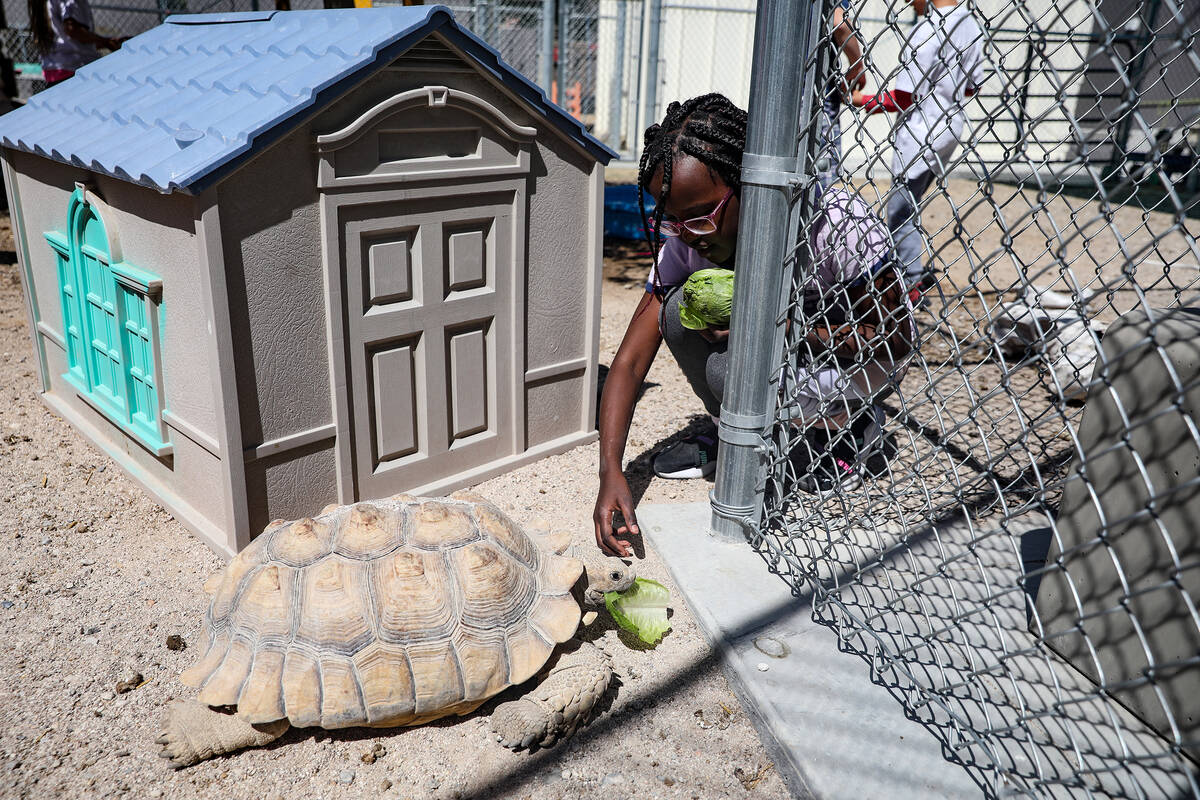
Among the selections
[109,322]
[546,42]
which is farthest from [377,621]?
[546,42]

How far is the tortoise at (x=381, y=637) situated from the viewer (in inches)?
84.1

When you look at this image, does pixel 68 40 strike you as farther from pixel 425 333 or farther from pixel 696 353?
pixel 696 353

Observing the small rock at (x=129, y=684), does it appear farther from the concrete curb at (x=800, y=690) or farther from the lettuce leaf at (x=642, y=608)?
the concrete curb at (x=800, y=690)

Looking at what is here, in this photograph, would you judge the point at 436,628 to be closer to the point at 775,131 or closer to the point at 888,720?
the point at 888,720

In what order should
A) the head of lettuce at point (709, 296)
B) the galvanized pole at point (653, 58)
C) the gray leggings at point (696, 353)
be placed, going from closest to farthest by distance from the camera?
the head of lettuce at point (709, 296), the gray leggings at point (696, 353), the galvanized pole at point (653, 58)

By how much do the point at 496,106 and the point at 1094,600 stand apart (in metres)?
2.51

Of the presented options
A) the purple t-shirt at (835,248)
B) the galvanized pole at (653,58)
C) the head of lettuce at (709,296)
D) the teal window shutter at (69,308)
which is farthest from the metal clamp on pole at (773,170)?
the galvanized pole at (653,58)

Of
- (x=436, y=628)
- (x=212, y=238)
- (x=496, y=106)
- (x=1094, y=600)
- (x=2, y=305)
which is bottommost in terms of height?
(x=2, y=305)

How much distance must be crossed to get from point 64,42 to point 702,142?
22.1 ft

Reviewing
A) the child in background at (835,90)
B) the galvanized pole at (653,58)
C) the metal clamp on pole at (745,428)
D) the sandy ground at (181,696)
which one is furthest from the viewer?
the galvanized pole at (653,58)

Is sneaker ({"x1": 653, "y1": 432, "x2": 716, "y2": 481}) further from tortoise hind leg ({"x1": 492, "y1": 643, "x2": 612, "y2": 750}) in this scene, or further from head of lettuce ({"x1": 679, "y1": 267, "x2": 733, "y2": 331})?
tortoise hind leg ({"x1": 492, "y1": 643, "x2": 612, "y2": 750})

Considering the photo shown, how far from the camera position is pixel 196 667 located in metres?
2.23

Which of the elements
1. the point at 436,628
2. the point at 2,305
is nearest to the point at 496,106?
the point at 436,628

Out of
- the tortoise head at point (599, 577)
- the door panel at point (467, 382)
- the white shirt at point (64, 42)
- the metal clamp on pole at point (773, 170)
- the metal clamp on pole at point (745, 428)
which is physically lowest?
the tortoise head at point (599, 577)
